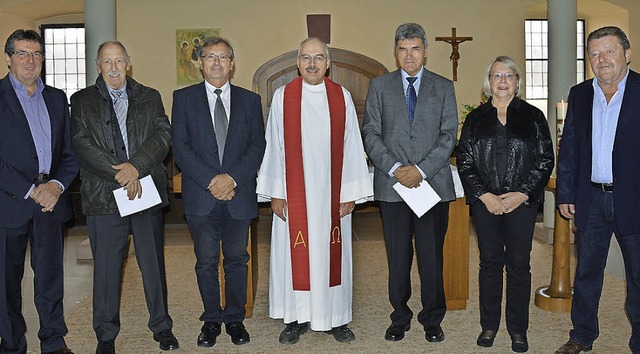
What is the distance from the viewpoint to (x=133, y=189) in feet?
12.8

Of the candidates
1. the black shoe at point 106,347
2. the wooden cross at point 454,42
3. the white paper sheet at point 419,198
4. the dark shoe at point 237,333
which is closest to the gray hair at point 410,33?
the white paper sheet at point 419,198

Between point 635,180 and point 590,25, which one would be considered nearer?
point 635,180

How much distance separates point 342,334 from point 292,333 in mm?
295

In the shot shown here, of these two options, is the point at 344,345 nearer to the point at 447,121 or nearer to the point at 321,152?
the point at 321,152

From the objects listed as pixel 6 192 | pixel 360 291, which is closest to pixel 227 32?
pixel 360 291

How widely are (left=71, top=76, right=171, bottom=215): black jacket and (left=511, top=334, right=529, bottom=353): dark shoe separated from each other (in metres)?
2.11

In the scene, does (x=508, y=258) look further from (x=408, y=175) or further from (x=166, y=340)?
(x=166, y=340)

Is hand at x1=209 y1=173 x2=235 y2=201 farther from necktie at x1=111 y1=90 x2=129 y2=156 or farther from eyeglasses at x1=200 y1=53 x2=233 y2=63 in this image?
eyeglasses at x1=200 y1=53 x2=233 y2=63

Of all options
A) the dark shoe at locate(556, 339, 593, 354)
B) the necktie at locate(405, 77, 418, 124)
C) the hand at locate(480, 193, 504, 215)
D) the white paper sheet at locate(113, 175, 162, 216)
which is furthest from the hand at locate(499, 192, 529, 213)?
the white paper sheet at locate(113, 175, 162, 216)

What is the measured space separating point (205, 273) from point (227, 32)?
6279 mm

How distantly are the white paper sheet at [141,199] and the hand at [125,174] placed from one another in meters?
0.05

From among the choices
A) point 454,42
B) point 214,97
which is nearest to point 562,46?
point 454,42

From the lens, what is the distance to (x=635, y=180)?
3.63 meters

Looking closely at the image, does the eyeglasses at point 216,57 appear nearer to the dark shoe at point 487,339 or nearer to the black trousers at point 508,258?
the black trousers at point 508,258
